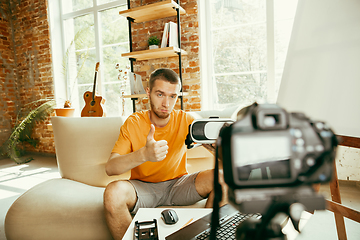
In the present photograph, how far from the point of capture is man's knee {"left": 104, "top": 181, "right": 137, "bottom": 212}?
984 millimetres

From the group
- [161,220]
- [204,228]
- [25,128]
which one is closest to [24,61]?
[25,128]

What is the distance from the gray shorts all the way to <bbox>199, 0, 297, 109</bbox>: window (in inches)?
59.9

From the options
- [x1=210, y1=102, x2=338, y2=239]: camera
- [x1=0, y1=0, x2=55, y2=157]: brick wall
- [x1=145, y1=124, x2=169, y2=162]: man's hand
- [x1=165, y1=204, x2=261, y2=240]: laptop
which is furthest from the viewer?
[x1=0, y1=0, x2=55, y2=157]: brick wall

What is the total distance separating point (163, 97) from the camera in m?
1.25

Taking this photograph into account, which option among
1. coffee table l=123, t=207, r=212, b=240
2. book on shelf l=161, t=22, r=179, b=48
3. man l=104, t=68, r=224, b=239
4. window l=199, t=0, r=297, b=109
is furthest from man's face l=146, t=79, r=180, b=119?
window l=199, t=0, r=297, b=109

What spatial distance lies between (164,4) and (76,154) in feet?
5.65

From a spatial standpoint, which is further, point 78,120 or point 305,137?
point 78,120

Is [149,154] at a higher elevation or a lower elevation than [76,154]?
higher

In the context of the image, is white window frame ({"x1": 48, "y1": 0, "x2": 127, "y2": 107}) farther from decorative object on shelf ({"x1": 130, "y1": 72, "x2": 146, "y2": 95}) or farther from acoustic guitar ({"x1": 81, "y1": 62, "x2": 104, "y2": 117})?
decorative object on shelf ({"x1": 130, "y1": 72, "x2": 146, "y2": 95})

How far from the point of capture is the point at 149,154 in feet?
2.62

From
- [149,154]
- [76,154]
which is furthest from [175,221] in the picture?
[76,154]

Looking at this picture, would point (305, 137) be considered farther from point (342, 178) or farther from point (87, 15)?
point (87, 15)

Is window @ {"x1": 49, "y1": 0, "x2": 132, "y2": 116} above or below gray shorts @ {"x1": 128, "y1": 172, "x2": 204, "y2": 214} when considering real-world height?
above

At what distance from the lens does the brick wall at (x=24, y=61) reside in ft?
11.9
